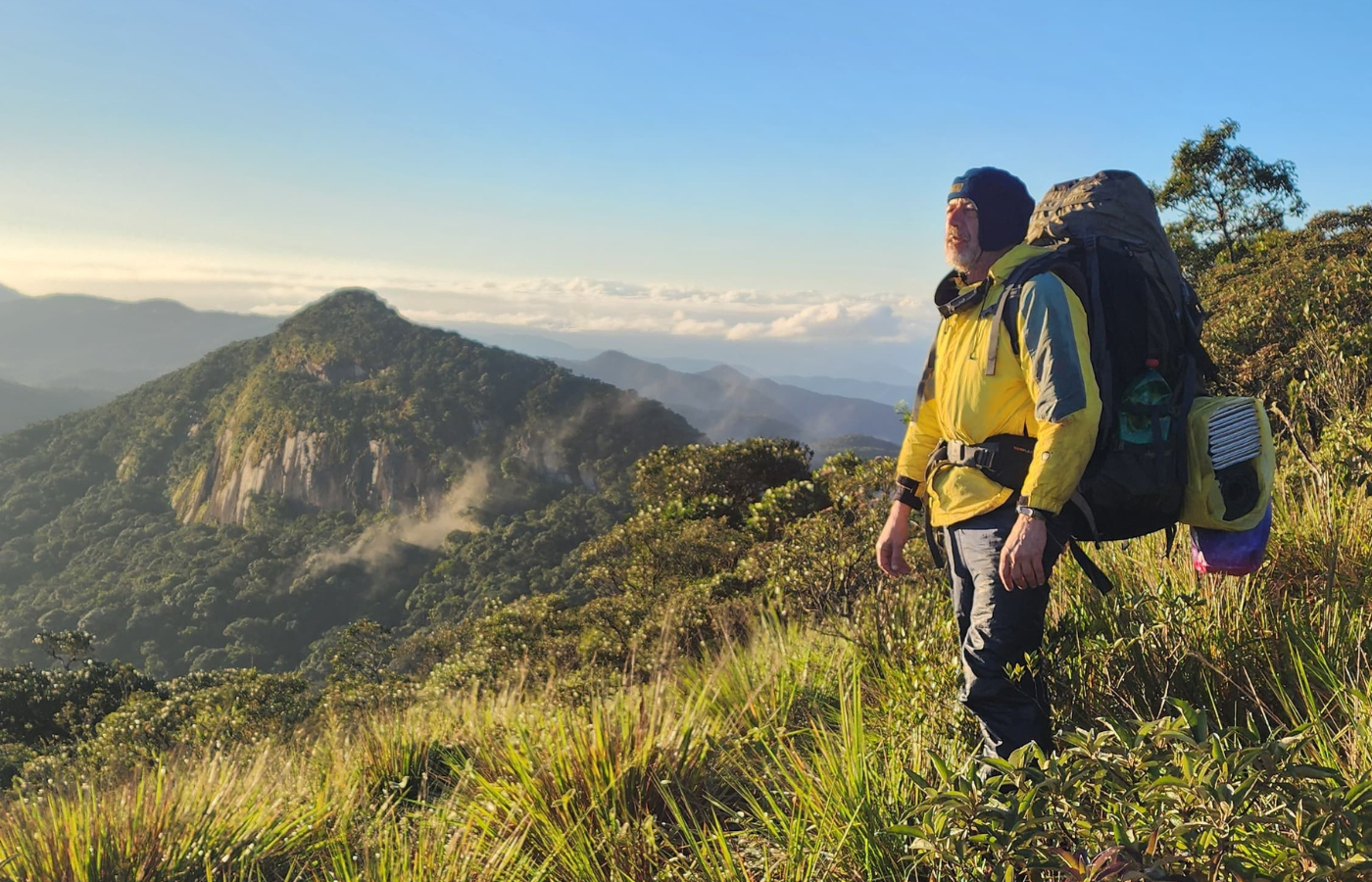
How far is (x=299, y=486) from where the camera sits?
97312 mm

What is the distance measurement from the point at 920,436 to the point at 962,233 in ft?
2.07

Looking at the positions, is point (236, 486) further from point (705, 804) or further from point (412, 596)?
point (705, 804)

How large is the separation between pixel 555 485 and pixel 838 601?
291 ft

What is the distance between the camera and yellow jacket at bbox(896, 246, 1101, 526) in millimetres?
1861

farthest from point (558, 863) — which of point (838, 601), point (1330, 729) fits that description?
point (838, 601)

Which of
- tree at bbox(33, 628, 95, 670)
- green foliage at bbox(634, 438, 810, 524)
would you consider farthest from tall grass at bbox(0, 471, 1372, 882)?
tree at bbox(33, 628, 95, 670)

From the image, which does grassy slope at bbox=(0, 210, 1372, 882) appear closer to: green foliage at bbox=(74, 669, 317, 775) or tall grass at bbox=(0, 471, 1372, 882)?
tall grass at bbox=(0, 471, 1372, 882)

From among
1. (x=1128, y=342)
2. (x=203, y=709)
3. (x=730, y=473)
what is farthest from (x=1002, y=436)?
(x=203, y=709)

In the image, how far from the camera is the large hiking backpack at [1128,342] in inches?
75.7

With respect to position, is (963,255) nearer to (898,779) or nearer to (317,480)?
(898,779)

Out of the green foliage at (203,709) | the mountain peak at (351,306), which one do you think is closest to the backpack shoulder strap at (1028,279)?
the green foliage at (203,709)

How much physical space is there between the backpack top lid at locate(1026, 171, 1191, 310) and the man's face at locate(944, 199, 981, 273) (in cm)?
15

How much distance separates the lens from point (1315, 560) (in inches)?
112

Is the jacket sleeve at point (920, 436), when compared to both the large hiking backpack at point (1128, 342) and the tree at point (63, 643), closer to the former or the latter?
the large hiking backpack at point (1128, 342)
